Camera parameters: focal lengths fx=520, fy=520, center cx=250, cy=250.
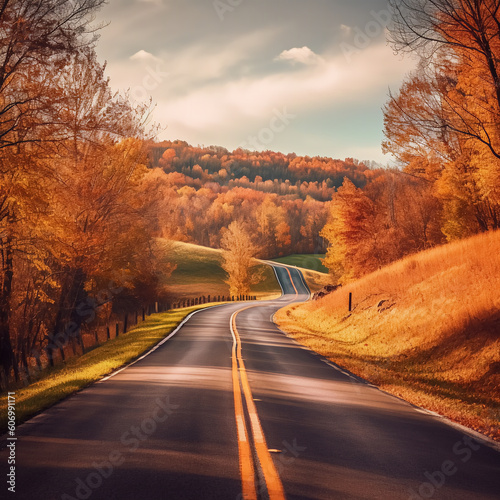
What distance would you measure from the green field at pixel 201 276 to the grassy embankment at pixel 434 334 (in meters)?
64.3

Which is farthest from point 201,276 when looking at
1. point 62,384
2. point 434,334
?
point 62,384

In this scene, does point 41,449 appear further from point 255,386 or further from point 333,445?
point 255,386

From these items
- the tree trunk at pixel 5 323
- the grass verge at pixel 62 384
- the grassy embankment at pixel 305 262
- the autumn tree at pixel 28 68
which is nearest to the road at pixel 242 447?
the grass verge at pixel 62 384

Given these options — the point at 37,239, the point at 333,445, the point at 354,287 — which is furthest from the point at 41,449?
the point at 354,287

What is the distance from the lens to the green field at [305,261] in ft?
449

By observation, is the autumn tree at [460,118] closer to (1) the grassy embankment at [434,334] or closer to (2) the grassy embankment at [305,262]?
(1) the grassy embankment at [434,334]

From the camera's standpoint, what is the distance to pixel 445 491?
5.08 meters

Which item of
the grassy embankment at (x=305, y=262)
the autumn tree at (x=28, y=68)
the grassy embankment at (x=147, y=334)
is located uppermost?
the autumn tree at (x=28, y=68)

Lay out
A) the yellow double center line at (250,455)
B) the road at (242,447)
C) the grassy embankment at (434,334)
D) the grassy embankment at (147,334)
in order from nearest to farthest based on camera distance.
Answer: the yellow double center line at (250,455) < the road at (242,447) < the grassy embankment at (147,334) < the grassy embankment at (434,334)

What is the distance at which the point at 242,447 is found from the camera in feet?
20.9

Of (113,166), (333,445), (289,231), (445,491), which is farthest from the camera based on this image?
(289,231)

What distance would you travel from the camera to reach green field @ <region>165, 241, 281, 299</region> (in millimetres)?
96062

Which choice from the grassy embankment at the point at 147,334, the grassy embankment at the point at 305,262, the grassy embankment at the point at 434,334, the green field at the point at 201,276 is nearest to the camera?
the grassy embankment at the point at 147,334

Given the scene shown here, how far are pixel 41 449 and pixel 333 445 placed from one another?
3.58 meters
